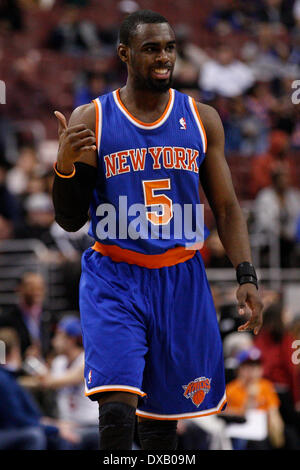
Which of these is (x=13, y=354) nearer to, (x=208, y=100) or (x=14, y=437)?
(x=14, y=437)

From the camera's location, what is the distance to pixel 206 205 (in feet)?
→ 38.0

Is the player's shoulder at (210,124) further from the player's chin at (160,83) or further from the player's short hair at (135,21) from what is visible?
the player's short hair at (135,21)

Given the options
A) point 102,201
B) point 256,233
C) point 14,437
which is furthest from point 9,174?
point 102,201

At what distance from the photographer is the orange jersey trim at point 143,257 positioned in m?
4.26

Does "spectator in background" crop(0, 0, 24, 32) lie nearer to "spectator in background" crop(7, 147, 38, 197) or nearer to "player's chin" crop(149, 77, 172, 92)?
"spectator in background" crop(7, 147, 38, 197)

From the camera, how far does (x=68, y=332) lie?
7734mm

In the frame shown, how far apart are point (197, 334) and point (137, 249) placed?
526mm

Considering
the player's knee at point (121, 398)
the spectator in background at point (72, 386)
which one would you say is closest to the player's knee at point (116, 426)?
the player's knee at point (121, 398)

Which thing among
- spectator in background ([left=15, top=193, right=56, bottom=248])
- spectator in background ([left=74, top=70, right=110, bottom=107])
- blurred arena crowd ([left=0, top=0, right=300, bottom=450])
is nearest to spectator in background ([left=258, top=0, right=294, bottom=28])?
blurred arena crowd ([left=0, top=0, right=300, bottom=450])

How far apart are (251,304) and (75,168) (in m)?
1.07

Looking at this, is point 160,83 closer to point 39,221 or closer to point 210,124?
point 210,124

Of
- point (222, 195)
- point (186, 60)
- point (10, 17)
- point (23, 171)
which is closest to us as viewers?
point (222, 195)

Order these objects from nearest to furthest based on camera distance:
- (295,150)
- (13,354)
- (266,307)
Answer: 1. (13,354)
2. (266,307)
3. (295,150)

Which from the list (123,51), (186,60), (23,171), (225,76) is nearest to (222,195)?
(123,51)
